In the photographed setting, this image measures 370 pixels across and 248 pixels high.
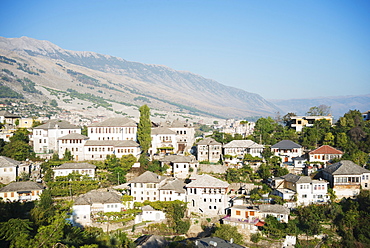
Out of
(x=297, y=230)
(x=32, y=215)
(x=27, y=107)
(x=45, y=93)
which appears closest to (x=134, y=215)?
(x=32, y=215)

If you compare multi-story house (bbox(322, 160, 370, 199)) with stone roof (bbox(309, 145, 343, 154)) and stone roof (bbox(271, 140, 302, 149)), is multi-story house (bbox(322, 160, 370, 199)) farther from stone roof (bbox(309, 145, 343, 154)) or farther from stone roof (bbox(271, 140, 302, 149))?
stone roof (bbox(271, 140, 302, 149))

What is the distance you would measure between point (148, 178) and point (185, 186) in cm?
413

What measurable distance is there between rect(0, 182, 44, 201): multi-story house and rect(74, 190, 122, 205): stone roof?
5.17m

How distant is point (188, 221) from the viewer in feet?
121

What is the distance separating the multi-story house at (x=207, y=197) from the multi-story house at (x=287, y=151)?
11830 mm

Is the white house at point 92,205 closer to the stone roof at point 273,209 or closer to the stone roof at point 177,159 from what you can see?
the stone roof at point 177,159

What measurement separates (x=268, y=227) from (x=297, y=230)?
9.51 ft

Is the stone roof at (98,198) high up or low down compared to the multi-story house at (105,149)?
down

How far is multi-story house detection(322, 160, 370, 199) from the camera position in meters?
39.6

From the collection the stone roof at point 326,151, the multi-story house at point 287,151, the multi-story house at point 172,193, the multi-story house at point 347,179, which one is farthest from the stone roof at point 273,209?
the multi-story house at point 287,151

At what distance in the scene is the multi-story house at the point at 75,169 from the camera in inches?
1655

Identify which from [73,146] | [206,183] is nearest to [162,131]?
[73,146]

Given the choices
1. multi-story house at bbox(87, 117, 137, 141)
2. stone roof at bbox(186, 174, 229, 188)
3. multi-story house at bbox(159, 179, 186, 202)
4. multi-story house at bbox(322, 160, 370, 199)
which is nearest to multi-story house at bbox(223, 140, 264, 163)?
stone roof at bbox(186, 174, 229, 188)

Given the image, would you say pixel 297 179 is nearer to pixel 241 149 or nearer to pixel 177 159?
pixel 241 149
